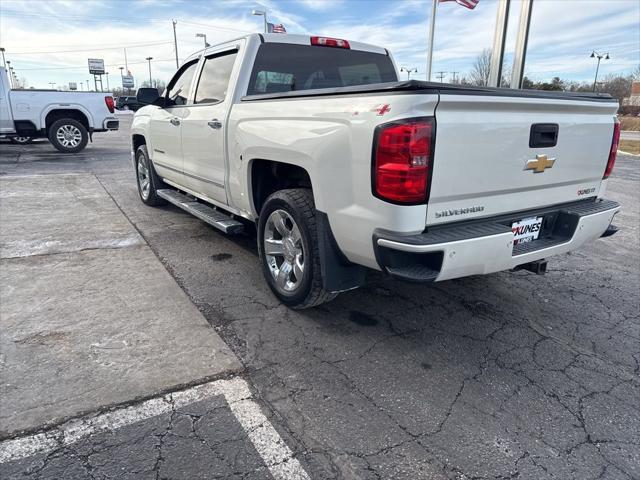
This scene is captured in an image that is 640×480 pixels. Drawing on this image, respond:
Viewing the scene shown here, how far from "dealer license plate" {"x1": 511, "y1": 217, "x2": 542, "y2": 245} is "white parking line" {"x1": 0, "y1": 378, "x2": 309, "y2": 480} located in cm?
191

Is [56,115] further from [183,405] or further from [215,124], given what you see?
[183,405]

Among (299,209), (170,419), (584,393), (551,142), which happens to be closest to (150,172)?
(299,209)

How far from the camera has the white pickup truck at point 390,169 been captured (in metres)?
2.48

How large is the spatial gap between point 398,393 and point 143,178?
5.69 m

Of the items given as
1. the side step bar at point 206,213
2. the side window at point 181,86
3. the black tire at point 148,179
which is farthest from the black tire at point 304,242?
the black tire at point 148,179

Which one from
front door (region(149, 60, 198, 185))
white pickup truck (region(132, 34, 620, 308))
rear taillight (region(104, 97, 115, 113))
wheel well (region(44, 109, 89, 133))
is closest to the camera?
white pickup truck (region(132, 34, 620, 308))

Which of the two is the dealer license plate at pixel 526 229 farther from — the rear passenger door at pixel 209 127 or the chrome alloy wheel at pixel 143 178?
the chrome alloy wheel at pixel 143 178

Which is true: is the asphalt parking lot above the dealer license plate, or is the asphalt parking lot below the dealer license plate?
below

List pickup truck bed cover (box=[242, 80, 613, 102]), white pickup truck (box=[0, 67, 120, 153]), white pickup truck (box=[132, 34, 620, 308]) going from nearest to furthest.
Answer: pickup truck bed cover (box=[242, 80, 613, 102]) < white pickup truck (box=[132, 34, 620, 308]) < white pickup truck (box=[0, 67, 120, 153])

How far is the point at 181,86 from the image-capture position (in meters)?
5.49

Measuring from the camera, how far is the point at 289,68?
4.32m

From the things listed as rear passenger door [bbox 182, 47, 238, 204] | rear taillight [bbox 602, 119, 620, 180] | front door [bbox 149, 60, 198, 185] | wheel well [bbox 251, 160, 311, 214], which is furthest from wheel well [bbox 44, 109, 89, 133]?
rear taillight [bbox 602, 119, 620, 180]

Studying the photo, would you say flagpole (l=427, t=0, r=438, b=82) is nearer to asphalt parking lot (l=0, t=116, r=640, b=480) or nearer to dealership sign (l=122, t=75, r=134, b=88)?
asphalt parking lot (l=0, t=116, r=640, b=480)

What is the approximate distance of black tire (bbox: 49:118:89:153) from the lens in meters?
12.9
